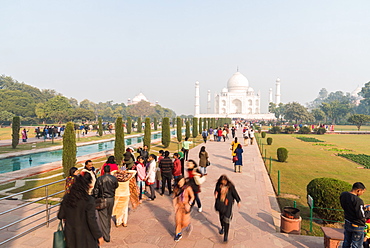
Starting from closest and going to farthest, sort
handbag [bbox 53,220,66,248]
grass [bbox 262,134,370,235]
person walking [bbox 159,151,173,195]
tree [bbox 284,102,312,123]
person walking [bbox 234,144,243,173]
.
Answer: handbag [bbox 53,220,66,248] → person walking [bbox 159,151,173,195] → grass [bbox 262,134,370,235] → person walking [bbox 234,144,243,173] → tree [bbox 284,102,312,123]

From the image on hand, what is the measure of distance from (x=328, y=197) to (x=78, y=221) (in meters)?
4.93

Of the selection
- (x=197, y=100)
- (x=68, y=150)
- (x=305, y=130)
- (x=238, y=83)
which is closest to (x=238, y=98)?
(x=238, y=83)

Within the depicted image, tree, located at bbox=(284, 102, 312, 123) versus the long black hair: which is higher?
tree, located at bbox=(284, 102, 312, 123)

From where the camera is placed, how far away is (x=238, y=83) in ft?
328

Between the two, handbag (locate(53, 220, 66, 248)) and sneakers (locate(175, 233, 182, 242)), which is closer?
handbag (locate(53, 220, 66, 248))

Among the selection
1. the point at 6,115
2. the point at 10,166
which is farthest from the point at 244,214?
the point at 6,115

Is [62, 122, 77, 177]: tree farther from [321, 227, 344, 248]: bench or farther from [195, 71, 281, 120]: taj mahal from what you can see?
[195, 71, 281, 120]: taj mahal

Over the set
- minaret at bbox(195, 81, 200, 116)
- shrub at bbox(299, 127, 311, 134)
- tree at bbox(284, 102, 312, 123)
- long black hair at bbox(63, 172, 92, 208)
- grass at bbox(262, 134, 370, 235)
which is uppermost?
minaret at bbox(195, 81, 200, 116)

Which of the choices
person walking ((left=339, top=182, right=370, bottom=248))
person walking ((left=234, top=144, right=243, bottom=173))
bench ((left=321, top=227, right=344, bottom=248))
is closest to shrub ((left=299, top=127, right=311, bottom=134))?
person walking ((left=234, top=144, right=243, bottom=173))

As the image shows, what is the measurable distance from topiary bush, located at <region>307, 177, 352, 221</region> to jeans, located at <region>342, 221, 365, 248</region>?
5.39ft

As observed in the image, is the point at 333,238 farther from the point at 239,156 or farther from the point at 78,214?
the point at 239,156

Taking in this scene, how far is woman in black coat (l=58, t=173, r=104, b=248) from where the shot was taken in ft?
9.32

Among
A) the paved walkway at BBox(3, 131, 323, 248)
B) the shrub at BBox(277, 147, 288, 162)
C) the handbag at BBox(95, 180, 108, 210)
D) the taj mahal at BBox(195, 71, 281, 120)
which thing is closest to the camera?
the handbag at BBox(95, 180, 108, 210)

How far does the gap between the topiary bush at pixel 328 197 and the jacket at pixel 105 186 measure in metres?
4.22
